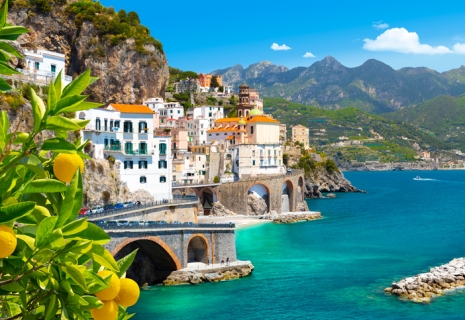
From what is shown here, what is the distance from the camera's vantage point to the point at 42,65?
173 ft

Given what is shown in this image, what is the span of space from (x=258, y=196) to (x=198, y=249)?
40.1 m

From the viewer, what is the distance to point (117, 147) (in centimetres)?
5534

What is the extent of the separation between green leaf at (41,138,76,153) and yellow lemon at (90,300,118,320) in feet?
3.83

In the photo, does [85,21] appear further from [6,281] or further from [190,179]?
[6,281]

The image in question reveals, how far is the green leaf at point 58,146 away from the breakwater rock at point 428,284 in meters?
34.6

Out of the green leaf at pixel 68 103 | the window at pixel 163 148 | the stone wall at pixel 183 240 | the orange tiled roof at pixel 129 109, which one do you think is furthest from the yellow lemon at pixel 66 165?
the window at pixel 163 148

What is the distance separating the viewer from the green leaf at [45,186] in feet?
12.0

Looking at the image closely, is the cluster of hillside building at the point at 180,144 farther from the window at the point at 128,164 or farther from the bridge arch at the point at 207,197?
the bridge arch at the point at 207,197

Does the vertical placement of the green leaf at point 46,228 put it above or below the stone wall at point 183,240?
above

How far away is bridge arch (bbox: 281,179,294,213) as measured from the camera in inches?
3479

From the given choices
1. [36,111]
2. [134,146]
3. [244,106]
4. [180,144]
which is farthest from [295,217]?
[36,111]

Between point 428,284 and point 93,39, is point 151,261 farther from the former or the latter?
point 93,39

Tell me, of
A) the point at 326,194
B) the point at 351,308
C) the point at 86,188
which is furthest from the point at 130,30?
the point at 326,194

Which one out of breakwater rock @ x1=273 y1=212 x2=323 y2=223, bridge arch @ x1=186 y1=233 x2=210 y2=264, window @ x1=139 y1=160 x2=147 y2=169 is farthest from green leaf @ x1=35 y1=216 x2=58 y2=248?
breakwater rock @ x1=273 y1=212 x2=323 y2=223
